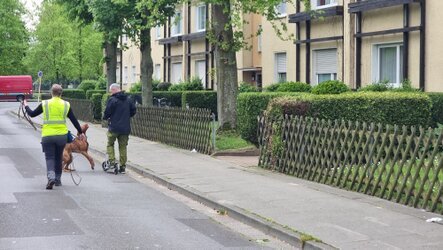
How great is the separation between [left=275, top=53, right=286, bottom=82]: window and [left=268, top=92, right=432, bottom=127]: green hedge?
13078 millimetres

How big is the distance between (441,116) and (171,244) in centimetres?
1233

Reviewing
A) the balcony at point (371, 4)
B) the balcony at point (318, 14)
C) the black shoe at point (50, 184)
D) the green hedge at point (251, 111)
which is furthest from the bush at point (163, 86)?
the black shoe at point (50, 184)

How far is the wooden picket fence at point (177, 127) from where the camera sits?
57.9 ft

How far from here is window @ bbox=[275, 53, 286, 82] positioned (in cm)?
2842

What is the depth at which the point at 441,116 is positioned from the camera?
60.5 ft

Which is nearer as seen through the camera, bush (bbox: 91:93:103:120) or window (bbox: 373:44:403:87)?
window (bbox: 373:44:403:87)

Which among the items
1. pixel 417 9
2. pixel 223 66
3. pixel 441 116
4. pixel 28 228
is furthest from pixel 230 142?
pixel 28 228

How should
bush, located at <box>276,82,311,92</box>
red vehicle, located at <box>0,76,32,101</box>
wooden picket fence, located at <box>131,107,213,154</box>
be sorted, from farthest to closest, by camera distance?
red vehicle, located at <box>0,76,32,101</box>, bush, located at <box>276,82,311,92</box>, wooden picket fence, located at <box>131,107,213,154</box>

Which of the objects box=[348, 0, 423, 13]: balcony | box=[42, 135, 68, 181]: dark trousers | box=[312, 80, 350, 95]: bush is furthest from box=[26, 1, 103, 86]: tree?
box=[42, 135, 68, 181]: dark trousers

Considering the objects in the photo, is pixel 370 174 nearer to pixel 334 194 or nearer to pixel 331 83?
pixel 334 194

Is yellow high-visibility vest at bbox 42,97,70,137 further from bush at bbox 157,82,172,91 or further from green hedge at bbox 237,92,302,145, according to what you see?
bush at bbox 157,82,172,91

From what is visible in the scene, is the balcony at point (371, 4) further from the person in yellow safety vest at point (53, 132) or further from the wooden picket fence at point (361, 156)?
the person in yellow safety vest at point (53, 132)

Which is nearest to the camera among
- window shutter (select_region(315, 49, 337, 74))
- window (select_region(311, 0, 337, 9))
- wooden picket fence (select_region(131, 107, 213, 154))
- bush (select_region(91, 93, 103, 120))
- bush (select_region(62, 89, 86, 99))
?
wooden picket fence (select_region(131, 107, 213, 154))

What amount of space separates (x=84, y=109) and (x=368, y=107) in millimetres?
22616
